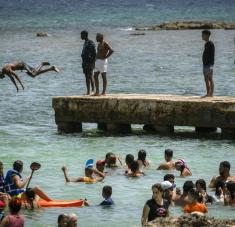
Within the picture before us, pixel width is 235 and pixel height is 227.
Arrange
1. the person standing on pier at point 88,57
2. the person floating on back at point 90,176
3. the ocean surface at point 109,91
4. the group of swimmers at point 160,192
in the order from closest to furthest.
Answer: the group of swimmers at point 160,192, the ocean surface at point 109,91, the person floating on back at point 90,176, the person standing on pier at point 88,57

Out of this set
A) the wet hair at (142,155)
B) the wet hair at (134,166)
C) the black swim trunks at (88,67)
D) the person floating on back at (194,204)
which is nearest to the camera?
the person floating on back at (194,204)

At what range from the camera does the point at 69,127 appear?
3553 cm

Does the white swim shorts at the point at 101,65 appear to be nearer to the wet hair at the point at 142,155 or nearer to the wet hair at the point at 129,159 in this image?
the wet hair at the point at 142,155

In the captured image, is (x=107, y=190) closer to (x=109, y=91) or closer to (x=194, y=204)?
(x=194, y=204)

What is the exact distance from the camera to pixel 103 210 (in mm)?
24859

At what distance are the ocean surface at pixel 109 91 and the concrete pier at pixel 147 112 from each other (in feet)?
1.38

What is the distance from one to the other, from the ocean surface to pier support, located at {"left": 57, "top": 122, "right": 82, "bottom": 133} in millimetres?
272

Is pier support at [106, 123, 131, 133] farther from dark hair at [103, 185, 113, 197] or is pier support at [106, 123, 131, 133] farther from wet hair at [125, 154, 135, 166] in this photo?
dark hair at [103, 185, 113, 197]

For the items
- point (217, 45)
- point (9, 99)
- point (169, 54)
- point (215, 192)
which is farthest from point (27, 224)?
point (217, 45)

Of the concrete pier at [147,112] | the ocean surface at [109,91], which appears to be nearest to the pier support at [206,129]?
the concrete pier at [147,112]

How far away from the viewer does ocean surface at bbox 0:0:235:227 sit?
26859mm

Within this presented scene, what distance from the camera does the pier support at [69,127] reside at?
35431 mm

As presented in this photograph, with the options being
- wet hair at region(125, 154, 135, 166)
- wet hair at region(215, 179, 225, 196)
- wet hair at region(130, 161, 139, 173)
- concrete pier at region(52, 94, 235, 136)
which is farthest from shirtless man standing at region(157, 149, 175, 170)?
concrete pier at region(52, 94, 235, 136)

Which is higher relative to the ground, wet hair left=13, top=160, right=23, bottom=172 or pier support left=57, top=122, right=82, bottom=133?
wet hair left=13, top=160, right=23, bottom=172
